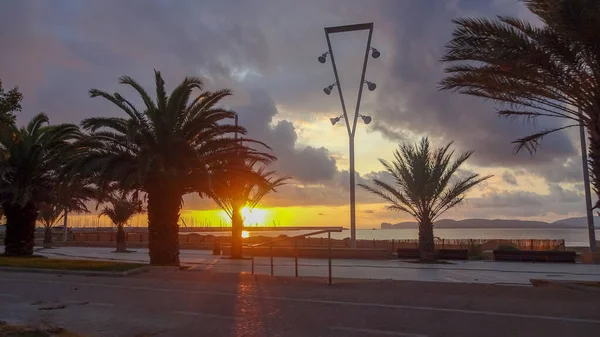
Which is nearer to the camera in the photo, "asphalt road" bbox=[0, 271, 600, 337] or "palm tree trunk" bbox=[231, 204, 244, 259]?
"asphalt road" bbox=[0, 271, 600, 337]

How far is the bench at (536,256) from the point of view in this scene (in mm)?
25969

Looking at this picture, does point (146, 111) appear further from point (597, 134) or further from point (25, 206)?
point (597, 134)

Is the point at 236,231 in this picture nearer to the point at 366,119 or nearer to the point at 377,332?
the point at 366,119

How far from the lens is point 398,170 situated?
2794 cm

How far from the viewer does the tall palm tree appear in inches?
692

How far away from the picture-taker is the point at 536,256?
26438 millimetres

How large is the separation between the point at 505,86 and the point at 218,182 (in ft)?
36.1

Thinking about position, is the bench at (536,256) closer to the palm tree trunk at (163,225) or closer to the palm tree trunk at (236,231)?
the palm tree trunk at (236,231)

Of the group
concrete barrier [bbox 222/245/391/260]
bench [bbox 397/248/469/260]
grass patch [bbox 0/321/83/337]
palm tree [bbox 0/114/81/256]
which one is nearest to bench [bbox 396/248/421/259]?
bench [bbox 397/248/469/260]

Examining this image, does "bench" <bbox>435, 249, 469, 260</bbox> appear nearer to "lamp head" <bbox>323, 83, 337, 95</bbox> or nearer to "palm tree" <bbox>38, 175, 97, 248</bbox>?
"lamp head" <bbox>323, 83, 337, 95</bbox>

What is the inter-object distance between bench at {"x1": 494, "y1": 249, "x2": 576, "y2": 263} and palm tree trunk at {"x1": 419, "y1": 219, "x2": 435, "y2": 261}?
11.7 ft

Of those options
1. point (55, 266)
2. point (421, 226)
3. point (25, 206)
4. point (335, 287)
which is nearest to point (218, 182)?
point (55, 266)

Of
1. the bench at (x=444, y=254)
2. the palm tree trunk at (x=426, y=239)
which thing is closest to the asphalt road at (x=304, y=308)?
the palm tree trunk at (x=426, y=239)

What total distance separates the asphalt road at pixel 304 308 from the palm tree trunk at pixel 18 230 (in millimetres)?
12309
